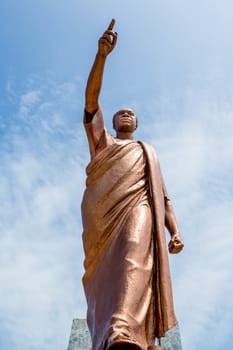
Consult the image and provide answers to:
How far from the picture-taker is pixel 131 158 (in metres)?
5.97

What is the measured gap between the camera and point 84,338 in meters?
11.5

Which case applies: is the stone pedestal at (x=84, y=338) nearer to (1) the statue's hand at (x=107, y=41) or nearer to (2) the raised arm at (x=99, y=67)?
(2) the raised arm at (x=99, y=67)

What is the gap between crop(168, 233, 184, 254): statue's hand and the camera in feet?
19.0

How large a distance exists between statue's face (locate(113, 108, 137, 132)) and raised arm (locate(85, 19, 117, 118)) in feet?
1.62

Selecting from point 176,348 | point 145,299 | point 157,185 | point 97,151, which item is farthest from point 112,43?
point 176,348

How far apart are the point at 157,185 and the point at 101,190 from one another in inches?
22.0

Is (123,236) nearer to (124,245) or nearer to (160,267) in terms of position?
(124,245)

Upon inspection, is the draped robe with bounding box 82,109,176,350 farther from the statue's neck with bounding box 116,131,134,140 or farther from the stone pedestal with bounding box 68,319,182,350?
the stone pedestal with bounding box 68,319,182,350

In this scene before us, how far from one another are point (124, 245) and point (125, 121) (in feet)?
6.81

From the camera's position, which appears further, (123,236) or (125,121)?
(125,121)

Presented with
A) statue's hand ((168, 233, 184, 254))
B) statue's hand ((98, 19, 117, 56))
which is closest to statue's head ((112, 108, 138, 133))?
statue's hand ((98, 19, 117, 56))

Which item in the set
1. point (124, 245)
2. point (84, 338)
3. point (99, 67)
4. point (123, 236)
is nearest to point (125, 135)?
point (99, 67)

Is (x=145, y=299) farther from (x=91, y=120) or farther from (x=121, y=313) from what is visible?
(x=91, y=120)

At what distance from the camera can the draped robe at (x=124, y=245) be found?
15.2ft
